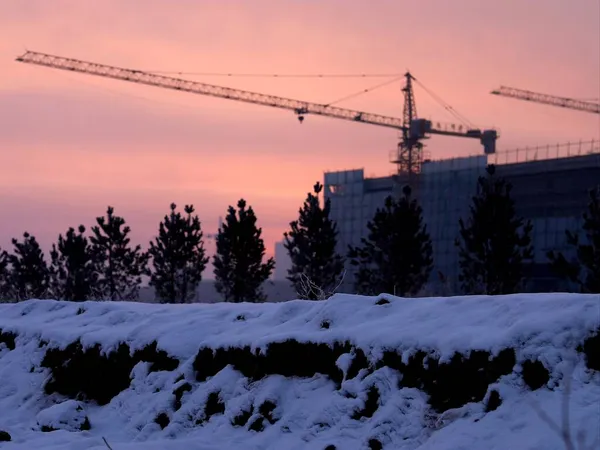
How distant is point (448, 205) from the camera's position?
82375mm

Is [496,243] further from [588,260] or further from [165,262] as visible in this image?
[165,262]

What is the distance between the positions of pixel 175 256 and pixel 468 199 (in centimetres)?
3859

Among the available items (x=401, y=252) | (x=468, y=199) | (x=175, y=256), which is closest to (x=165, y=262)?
(x=175, y=256)

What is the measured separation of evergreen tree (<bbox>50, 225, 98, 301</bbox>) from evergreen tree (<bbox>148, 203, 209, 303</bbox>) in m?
3.99

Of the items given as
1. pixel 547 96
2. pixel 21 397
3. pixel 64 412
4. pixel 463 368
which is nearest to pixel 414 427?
pixel 463 368

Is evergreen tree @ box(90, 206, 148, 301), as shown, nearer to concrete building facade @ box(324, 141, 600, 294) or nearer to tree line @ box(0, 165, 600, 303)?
tree line @ box(0, 165, 600, 303)

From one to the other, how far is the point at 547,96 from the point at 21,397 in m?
144

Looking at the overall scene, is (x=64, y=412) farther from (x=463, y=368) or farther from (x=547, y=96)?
(x=547, y=96)

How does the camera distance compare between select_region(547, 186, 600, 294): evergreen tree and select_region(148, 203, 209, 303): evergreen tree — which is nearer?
select_region(547, 186, 600, 294): evergreen tree

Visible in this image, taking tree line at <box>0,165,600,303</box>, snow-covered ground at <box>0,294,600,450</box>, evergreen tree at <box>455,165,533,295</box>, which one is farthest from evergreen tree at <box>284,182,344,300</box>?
snow-covered ground at <box>0,294,600,450</box>

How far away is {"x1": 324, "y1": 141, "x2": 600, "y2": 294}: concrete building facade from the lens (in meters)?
71.5

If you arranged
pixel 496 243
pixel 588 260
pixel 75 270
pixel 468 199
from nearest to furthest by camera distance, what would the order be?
1. pixel 588 260
2. pixel 496 243
3. pixel 75 270
4. pixel 468 199

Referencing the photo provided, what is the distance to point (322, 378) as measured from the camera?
9.48 m

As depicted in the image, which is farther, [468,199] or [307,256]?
[468,199]
